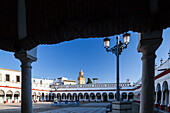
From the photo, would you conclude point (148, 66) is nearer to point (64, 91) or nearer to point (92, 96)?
point (92, 96)

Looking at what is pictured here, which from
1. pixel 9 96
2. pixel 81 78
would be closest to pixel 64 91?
pixel 9 96

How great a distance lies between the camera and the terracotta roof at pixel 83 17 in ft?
4.76

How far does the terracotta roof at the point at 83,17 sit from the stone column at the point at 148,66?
173cm

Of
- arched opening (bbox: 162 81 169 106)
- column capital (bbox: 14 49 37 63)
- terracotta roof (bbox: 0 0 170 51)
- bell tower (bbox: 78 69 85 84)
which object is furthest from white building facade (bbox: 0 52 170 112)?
terracotta roof (bbox: 0 0 170 51)

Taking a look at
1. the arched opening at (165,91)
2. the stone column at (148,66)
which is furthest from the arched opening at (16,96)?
the stone column at (148,66)

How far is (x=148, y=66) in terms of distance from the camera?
3270mm

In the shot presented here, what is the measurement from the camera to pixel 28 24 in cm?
191

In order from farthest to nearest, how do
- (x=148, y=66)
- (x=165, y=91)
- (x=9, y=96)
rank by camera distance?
(x=9, y=96) < (x=165, y=91) < (x=148, y=66)

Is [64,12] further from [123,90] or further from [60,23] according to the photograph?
[123,90]

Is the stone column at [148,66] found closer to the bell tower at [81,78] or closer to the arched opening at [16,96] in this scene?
the arched opening at [16,96]

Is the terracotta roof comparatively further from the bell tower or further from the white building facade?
the bell tower

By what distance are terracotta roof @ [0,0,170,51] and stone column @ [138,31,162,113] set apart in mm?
1732

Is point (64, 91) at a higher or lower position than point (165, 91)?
lower

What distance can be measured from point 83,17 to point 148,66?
Answer: 2499 millimetres
